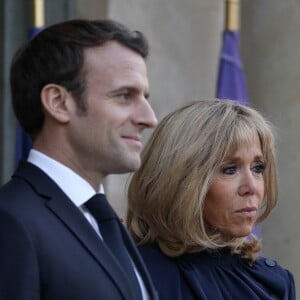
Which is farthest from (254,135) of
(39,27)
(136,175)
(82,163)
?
(39,27)

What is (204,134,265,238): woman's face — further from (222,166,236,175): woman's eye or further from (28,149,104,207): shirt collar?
(28,149,104,207): shirt collar

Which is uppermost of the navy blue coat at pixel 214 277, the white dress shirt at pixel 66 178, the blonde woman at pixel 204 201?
the white dress shirt at pixel 66 178

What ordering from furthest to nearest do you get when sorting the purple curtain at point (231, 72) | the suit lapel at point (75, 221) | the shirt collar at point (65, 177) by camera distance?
1. the purple curtain at point (231, 72)
2. the shirt collar at point (65, 177)
3. the suit lapel at point (75, 221)

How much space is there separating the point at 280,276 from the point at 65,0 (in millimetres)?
3790

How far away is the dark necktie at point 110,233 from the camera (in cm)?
311

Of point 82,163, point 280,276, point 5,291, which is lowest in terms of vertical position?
point 280,276

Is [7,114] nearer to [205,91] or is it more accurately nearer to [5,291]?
[205,91]

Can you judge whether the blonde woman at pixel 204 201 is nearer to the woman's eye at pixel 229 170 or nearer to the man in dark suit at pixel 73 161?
the woman's eye at pixel 229 170

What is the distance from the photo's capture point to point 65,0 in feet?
24.2

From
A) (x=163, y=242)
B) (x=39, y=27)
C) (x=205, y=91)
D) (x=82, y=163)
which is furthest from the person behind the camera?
(x=205, y=91)

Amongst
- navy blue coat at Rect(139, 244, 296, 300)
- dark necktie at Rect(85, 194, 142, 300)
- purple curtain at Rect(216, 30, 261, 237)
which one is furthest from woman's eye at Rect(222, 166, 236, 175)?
purple curtain at Rect(216, 30, 261, 237)

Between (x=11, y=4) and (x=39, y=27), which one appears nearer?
(x=39, y=27)

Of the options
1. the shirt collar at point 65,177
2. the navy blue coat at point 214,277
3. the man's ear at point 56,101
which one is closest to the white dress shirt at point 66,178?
the shirt collar at point 65,177

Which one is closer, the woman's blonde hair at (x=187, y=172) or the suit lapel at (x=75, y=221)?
the suit lapel at (x=75, y=221)
